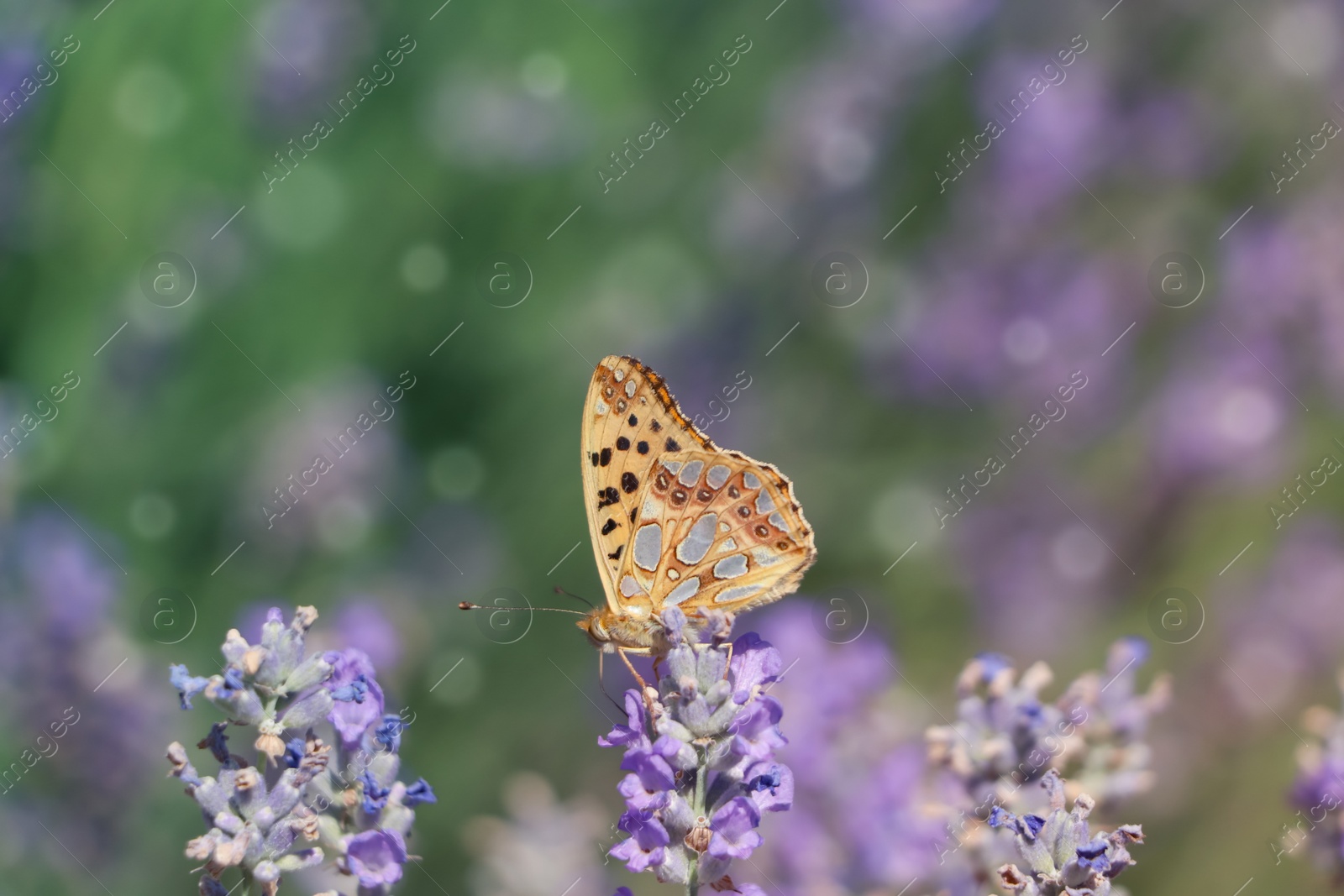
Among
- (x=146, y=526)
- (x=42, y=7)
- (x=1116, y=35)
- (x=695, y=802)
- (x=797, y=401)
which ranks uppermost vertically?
(x=42, y=7)

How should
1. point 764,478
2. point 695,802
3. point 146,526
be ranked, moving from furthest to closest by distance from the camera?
point 146,526
point 764,478
point 695,802

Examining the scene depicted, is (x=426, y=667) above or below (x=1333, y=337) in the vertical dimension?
above

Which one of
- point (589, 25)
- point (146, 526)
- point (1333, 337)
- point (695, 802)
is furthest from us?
point (1333, 337)

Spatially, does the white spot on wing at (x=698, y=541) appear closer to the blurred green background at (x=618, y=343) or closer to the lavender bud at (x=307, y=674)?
the lavender bud at (x=307, y=674)

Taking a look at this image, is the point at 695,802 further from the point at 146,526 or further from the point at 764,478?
the point at 146,526

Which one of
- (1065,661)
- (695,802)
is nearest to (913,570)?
(1065,661)

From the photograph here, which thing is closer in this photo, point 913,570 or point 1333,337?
point 913,570
